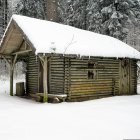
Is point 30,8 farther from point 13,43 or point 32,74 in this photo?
point 13,43

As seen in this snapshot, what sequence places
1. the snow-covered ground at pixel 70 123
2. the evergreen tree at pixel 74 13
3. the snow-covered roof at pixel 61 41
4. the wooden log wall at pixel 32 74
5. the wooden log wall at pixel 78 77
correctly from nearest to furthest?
the snow-covered ground at pixel 70 123, the snow-covered roof at pixel 61 41, the wooden log wall at pixel 78 77, the wooden log wall at pixel 32 74, the evergreen tree at pixel 74 13

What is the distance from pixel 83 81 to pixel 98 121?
21.5ft

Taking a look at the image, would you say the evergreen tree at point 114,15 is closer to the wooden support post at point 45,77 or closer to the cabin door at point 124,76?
the cabin door at point 124,76

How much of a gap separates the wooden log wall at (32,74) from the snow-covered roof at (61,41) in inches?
97.4

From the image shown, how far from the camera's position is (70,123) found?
30.4 feet

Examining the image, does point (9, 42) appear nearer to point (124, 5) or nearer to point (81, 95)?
point (81, 95)

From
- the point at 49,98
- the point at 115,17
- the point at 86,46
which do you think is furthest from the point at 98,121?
the point at 115,17

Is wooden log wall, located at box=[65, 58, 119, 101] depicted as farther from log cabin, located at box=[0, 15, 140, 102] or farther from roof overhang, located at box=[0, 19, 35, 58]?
roof overhang, located at box=[0, 19, 35, 58]

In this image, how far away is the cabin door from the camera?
1872cm

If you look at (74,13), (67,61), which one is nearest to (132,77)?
(67,61)

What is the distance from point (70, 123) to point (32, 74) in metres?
9.92

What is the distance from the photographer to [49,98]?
1510cm

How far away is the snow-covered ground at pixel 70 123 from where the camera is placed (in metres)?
7.70

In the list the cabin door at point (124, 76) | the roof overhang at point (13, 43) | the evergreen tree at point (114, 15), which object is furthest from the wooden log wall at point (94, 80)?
the evergreen tree at point (114, 15)
